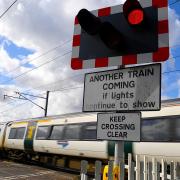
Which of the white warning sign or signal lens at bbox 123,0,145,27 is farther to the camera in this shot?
signal lens at bbox 123,0,145,27

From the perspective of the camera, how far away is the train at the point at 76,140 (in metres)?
11.8

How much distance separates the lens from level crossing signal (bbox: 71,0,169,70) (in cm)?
369

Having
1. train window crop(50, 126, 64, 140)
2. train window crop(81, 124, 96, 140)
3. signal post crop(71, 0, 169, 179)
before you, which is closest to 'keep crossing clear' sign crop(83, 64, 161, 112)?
signal post crop(71, 0, 169, 179)

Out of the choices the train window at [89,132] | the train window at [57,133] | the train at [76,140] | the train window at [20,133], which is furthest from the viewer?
the train window at [20,133]

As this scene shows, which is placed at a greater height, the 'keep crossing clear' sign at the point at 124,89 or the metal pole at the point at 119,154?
the 'keep crossing clear' sign at the point at 124,89

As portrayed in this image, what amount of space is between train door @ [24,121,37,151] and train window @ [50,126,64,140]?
2.78m

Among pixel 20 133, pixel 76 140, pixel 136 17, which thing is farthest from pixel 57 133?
pixel 136 17

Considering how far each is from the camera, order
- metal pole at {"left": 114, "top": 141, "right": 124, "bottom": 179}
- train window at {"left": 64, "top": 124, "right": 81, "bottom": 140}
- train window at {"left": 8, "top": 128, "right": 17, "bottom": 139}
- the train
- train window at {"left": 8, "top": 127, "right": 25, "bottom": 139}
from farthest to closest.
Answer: train window at {"left": 8, "top": 128, "right": 17, "bottom": 139} < train window at {"left": 8, "top": 127, "right": 25, "bottom": 139} < train window at {"left": 64, "top": 124, "right": 81, "bottom": 140} < the train < metal pole at {"left": 114, "top": 141, "right": 124, "bottom": 179}

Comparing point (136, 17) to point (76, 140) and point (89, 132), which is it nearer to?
point (89, 132)

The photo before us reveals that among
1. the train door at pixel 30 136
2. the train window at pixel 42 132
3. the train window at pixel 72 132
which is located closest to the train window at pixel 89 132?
the train window at pixel 72 132

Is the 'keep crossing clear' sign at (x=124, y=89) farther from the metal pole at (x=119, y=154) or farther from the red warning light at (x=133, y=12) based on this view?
the red warning light at (x=133, y=12)

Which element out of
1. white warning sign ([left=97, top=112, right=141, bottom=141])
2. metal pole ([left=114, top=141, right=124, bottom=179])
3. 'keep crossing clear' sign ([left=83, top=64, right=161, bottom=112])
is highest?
'keep crossing clear' sign ([left=83, top=64, right=161, bottom=112])

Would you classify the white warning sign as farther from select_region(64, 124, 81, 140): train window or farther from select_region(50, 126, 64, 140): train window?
select_region(50, 126, 64, 140): train window

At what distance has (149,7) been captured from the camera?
3.87 meters
